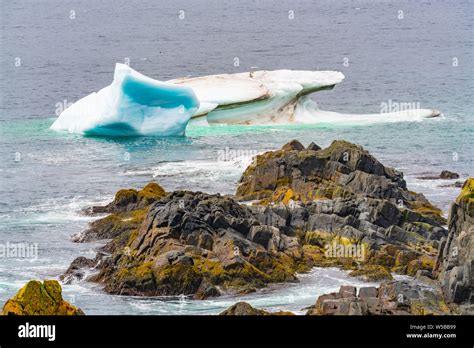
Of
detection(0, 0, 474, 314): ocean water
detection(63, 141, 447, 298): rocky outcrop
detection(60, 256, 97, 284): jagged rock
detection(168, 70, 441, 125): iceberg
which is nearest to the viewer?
detection(63, 141, 447, 298): rocky outcrop

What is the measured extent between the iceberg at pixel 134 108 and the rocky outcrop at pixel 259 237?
14500 mm

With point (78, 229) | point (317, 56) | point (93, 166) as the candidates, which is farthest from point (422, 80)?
point (78, 229)

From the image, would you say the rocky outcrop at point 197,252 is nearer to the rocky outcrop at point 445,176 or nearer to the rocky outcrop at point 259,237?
the rocky outcrop at point 259,237

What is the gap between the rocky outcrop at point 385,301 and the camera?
28.9 meters

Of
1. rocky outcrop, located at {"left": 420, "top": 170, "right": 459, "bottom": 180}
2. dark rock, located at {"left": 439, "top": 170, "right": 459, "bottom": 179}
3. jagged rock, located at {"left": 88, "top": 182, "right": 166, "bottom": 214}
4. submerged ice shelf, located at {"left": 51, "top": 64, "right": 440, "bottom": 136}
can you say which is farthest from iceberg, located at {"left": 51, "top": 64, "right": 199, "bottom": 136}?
jagged rock, located at {"left": 88, "top": 182, "right": 166, "bottom": 214}

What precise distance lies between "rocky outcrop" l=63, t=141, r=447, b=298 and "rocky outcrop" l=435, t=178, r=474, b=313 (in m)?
1.12

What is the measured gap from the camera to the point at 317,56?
111m

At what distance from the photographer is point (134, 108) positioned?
6166 cm

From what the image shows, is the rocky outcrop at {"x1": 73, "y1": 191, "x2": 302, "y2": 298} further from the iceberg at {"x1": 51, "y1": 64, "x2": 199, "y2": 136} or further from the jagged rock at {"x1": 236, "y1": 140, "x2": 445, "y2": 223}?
the iceberg at {"x1": 51, "y1": 64, "x2": 199, "y2": 136}

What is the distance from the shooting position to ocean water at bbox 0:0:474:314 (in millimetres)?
44406

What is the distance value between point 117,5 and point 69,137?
93.7 m

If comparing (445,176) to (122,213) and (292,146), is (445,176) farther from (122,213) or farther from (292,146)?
(122,213)

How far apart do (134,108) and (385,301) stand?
32.8m

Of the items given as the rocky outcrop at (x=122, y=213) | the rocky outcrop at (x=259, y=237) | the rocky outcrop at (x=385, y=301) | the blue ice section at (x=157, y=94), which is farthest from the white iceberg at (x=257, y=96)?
the rocky outcrop at (x=385, y=301)
